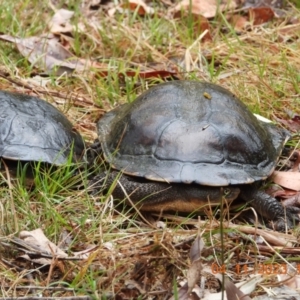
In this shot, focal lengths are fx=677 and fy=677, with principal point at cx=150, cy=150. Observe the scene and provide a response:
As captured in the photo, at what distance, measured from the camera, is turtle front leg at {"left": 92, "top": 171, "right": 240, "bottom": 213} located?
11.3ft

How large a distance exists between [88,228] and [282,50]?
A: 2.67 meters

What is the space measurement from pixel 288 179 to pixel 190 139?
2.28 ft

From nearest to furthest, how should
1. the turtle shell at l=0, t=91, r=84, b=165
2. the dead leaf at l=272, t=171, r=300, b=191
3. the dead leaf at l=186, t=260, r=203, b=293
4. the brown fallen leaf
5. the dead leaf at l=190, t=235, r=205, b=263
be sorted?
the dead leaf at l=186, t=260, r=203, b=293
the dead leaf at l=190, t=235, r=205, b=263
the turtle shell at l=0, t=91, r=84, b=165
the dead leaf at l=272, t=171, r=300, b=191
the brown fallen leaf

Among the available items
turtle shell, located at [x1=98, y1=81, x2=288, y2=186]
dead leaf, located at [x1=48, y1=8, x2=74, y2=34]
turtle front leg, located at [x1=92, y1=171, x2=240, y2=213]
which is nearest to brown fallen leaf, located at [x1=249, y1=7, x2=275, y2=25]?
dead leaf, located at [x1=48, y1=8, x2=74, y2=34]

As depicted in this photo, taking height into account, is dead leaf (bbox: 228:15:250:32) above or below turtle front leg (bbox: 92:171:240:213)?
below

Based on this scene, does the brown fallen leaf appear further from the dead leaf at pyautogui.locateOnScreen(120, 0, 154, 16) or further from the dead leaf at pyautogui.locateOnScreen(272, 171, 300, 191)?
the dead leaf at pyautogui.locateOnScreen(272, 171, 300, 191)

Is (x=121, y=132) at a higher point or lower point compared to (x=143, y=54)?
higher

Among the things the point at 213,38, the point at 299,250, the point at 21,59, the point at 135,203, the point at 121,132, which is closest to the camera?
the point at 299,250

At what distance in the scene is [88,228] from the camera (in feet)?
10.6

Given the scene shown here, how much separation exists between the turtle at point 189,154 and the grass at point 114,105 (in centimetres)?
13

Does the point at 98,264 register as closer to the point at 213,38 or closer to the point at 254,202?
the point at 254,202

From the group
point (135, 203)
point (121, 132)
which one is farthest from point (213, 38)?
point (135, 203)

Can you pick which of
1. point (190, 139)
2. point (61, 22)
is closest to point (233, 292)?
point (190, 139)

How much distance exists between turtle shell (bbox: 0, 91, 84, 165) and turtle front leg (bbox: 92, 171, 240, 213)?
0.45 metres
